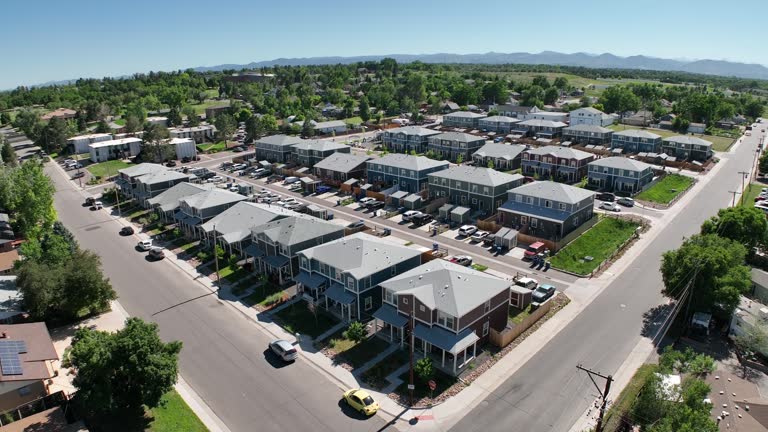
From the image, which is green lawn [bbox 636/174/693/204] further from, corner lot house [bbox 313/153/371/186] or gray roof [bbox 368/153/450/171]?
corner lot house [bbox 313/153/371/186]

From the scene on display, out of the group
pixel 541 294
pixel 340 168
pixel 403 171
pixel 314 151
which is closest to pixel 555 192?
pixel 541 294

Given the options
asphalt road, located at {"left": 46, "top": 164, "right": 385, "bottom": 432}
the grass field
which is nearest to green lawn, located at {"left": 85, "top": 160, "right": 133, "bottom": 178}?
asphalt road, located at {"left": 46, "top": 164, "right": 385, "bottom": 432}

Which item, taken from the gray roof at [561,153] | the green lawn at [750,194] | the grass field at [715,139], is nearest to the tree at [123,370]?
the gray roof at [561,153]

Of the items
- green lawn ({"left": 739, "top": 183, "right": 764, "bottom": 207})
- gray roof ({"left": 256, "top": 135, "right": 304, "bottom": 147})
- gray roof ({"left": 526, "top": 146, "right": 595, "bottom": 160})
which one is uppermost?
gray roof ({"left": 256, "top": 135, "right": 304, "bottom": 147})

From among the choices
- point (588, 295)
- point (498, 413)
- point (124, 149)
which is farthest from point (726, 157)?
point (124, 149)

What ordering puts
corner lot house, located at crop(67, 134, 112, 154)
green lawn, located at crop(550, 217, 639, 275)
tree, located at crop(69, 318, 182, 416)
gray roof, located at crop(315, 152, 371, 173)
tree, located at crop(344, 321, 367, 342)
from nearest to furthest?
tree, located at crop(69, 318, 182, 416) < tree, located at crop(344, 321, 367, 342) < green lawn, located at crop(550, 217, 639, 275) < gray roof, located at crop(315, 152, 371, 173) < corner lot house, located at crop(67, 134, 112, 154)

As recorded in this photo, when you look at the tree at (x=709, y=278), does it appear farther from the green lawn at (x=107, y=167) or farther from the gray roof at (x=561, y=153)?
the green lawn at (x=107, y=167)
